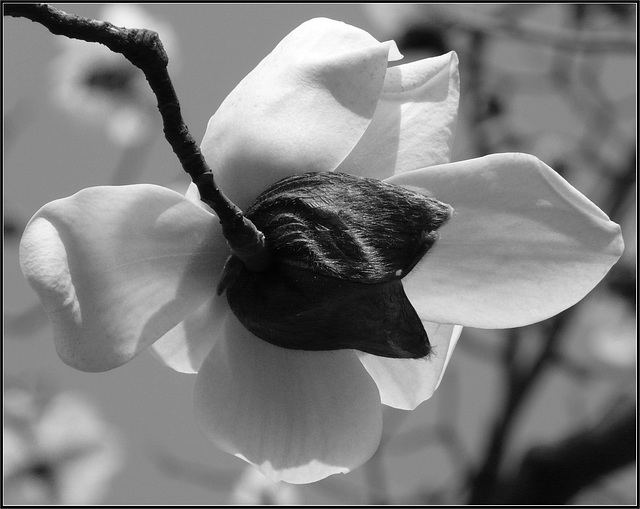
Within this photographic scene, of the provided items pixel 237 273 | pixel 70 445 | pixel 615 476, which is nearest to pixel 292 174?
pixel 237 273

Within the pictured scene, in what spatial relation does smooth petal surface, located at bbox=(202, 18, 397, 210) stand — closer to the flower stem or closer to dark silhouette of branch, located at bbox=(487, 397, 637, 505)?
the flower stem

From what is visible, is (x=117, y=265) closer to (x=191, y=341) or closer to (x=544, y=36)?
(x=191, y=341)

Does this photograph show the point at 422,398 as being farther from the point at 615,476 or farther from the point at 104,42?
the point at 615,476

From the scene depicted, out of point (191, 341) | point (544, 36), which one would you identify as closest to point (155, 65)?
point (191, 341)

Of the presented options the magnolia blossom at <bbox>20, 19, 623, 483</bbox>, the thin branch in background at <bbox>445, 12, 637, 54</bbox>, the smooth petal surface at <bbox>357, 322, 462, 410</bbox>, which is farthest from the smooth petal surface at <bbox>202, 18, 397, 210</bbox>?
the thin branch in background at <bbox>445, 12, 637, 54</bbox>

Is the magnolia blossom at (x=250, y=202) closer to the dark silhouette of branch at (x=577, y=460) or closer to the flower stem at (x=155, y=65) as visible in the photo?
the flower stem at (x=155, y=65)

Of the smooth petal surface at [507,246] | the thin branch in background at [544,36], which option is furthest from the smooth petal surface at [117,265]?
the thin branch in background at [544,36]

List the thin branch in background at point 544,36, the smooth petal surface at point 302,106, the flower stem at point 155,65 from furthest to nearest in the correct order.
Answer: the thin branch in background at point 544,36 < the smooth petal surface at point 302,106 < the flower stem at point 155,65
